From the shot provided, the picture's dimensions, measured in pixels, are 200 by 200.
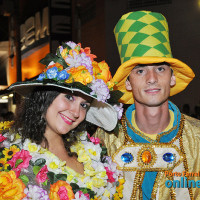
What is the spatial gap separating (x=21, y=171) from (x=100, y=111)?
817 mm

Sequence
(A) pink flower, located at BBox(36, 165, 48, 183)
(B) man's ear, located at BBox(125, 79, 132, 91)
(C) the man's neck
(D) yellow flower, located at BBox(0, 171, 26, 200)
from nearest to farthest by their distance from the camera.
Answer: (D) yellow flower, located at BBox(0, 171, 26, 200) < (A) pink flower, located at BBox(36, 165, 48, 183) < (C) the man's neck < (B) man's ear, located at BBox(125, 79, 132, 91)

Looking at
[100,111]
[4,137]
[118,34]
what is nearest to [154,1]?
[118,34]

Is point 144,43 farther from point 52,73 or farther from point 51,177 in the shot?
point 51,177

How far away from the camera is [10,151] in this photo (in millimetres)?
2004

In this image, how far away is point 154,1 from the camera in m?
8.05

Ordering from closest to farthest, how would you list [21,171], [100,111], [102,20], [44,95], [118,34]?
[21,171], [44,95], [100,111], [118,34], [102,20]

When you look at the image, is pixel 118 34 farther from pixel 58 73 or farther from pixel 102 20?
pixel 102 20

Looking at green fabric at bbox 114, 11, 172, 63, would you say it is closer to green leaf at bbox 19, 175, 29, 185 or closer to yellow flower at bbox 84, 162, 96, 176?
yellow flower at bbox 84, 162, 96, 176

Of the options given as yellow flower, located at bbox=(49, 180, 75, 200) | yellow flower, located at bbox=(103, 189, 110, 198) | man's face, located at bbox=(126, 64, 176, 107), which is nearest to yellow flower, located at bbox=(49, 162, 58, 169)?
yellow flower, located at bbox=(49, 180, 75, 200)

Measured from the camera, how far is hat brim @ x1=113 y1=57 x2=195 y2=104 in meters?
2.43

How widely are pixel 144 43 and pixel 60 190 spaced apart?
4.56 feet

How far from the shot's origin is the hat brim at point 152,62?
2.43 meters

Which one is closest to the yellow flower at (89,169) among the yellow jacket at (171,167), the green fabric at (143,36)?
the yellow jacket at (171,167)

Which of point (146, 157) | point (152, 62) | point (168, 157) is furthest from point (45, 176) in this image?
point (152, 62)
